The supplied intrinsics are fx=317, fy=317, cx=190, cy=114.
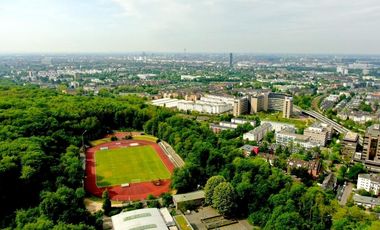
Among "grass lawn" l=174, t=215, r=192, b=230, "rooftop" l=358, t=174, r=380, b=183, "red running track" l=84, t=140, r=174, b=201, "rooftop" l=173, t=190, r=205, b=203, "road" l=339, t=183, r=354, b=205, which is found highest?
Answer: "rooftop" l=358, t=174, r=380, b=183

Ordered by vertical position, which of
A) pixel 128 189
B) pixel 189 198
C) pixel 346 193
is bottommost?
pixel 346 193

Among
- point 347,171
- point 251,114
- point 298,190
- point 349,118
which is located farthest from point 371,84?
point 298,190

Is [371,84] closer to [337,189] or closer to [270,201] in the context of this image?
[337,189]

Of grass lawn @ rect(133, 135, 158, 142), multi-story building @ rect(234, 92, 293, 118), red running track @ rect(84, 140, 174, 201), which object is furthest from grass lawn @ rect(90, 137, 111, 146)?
multi-story building @ rect(234, 92, 293, 118)

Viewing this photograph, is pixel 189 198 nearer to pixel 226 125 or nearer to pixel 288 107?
pixel 226 125

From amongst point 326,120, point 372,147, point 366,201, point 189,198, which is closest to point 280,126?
point 326,120

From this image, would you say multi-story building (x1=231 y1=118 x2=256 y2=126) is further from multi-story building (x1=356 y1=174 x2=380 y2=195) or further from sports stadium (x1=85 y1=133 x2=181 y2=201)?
multi-story building (x1=356 y1=174 x2=380 y2=195)
